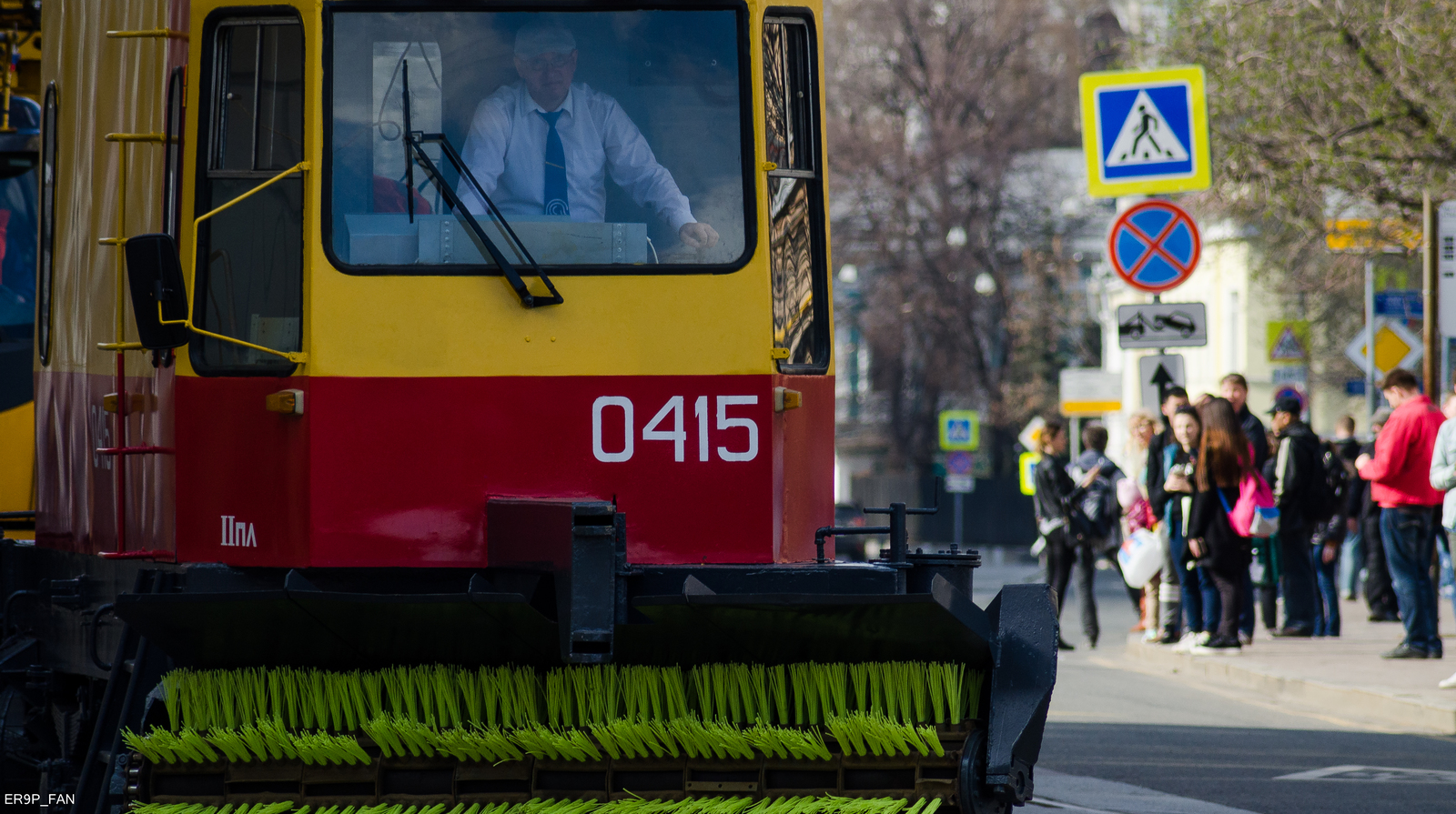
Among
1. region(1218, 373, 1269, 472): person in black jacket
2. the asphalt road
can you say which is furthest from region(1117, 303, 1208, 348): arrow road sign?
the asphalt road

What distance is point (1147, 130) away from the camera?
15.2 metres

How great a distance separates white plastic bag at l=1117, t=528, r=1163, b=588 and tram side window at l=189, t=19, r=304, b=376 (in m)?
10.8

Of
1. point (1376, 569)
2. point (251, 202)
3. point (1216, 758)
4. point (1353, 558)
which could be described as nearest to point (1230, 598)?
point (1376, 569)

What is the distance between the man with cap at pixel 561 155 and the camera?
5.69 m

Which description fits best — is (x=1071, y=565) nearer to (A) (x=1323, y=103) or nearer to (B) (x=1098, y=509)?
(B) (x=1098, y=509)

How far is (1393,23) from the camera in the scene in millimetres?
19250

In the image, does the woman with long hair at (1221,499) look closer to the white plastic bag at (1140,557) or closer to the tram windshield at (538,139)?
the white plastic bag at (1140,557)

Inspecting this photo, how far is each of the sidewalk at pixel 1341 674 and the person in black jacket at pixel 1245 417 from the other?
1423mm

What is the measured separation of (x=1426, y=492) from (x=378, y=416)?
9455 millimetres

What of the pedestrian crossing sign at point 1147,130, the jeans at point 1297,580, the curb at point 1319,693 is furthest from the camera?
the jeans at point 1297,580

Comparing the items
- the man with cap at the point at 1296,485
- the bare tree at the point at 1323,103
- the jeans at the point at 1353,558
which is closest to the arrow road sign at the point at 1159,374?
the man with cap at the point at 1296,485

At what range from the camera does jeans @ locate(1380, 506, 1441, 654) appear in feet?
43.2

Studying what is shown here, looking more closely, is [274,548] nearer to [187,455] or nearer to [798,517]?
[187,455]

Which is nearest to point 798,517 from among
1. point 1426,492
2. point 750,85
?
point 750,85
